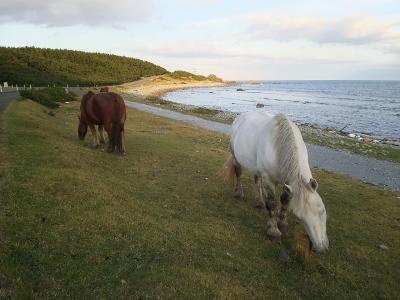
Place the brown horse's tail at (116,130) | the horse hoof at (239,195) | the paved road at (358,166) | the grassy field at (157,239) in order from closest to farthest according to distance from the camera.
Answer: the grassy field at (157,239) < the horse hoof at (239,195) < the brown horse's tail at (116,130) < the paved road at (358,166)

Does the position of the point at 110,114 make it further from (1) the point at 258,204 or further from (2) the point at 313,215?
(2) the point at 313,215

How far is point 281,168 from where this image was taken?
24.9 feet

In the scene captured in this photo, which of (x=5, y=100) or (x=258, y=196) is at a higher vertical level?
(x=5, y=100)

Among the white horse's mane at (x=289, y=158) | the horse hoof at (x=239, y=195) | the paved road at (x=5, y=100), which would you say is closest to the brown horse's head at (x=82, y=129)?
the paved road at (x=5, y=100)

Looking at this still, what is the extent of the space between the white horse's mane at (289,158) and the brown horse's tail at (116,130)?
7880mm

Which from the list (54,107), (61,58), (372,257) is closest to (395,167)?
(372,257)

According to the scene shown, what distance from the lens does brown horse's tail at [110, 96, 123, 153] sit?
14266 mm

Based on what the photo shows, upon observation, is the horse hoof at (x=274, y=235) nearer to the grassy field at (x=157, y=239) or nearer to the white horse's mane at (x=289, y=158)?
the grassy field at (x=157, y=239)

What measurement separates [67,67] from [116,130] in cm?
10364

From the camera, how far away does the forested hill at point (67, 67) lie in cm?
7519

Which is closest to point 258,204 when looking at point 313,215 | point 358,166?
point 313,215

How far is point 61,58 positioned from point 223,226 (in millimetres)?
121672

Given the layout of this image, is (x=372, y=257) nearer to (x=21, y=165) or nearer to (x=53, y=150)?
(x=21, y=165)

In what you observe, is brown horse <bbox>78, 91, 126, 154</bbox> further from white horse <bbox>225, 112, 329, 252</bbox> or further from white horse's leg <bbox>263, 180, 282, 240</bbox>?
white horse's leg <bbox>263, 180, 282, 240</bbox>
